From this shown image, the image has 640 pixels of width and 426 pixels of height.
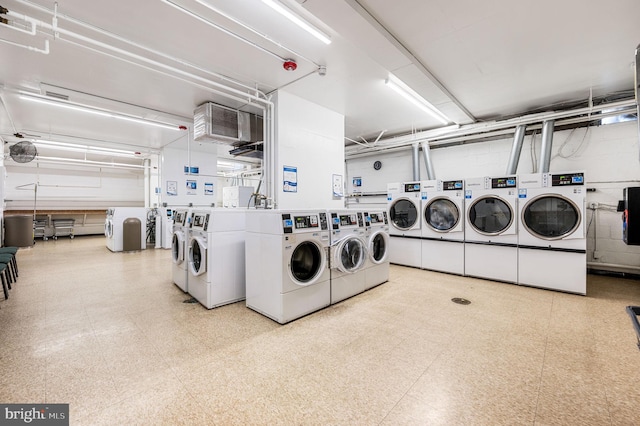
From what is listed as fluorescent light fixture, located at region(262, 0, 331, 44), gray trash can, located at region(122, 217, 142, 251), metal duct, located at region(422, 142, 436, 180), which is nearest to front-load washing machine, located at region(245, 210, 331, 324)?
fluorescent light fixture, located at region(262, 0, 331, 44)

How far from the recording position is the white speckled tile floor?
1591 millimetres

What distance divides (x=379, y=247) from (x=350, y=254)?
876 millimetres

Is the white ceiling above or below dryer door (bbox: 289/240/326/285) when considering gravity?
above

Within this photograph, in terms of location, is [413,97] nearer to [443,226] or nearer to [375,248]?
[443,226]

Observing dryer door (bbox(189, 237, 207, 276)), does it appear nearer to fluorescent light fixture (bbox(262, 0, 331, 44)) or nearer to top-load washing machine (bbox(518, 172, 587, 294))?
fluorescent light fixture (bbox(262, 0, 331, 44))

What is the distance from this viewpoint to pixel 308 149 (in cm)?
459

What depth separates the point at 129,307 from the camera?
323cm

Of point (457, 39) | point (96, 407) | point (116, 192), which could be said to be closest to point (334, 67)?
point (457, 39)

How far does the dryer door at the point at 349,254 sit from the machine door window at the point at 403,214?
208 centimetres

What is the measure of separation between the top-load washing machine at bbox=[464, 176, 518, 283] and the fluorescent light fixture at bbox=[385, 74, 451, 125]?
4.80 ft

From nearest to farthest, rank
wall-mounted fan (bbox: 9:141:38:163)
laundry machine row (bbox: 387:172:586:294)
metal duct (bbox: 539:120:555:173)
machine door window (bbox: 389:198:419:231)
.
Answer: laundry machine row (bbox: 387:172:586:294), metal duct (bbox: 539:120:555:173), wall-mounted fan (bbox: 9:141:38:163), machine door window (bbox: 389:198:419:231)

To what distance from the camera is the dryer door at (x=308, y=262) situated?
3025 mm

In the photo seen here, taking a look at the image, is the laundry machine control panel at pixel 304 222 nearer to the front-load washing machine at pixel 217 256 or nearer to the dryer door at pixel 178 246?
the front-load washing machine at pixel 217 256

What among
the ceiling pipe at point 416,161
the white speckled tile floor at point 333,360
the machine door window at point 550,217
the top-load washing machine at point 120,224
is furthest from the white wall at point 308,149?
the top-load washing machine at point 120,224
